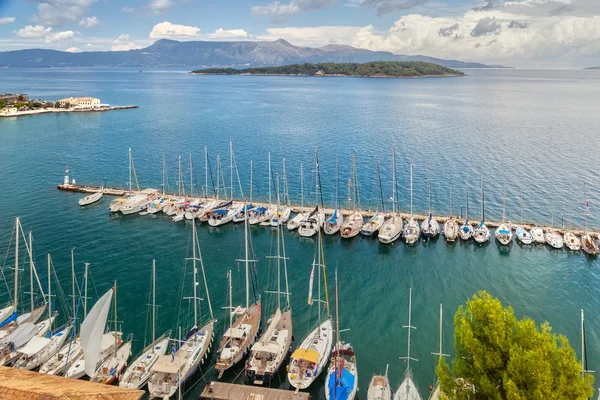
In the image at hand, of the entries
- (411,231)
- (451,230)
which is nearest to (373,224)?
(411,231)

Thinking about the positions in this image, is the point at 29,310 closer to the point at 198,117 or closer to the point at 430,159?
the point at 430,159

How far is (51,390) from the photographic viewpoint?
16.8 metres

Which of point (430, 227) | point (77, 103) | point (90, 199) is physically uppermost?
point (77, 103)

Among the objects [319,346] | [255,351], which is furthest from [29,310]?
[319,346]

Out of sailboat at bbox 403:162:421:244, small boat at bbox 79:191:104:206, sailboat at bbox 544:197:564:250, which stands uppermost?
small boat at bbox 79:191:104:206

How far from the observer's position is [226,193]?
210ft

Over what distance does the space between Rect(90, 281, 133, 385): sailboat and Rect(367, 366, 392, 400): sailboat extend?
14723mm

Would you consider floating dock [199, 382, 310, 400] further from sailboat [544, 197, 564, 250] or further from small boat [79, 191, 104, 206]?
small boat [79, 191, 104, 206]

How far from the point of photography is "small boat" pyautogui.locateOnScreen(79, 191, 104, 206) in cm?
5772

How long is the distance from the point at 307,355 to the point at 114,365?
11550mm

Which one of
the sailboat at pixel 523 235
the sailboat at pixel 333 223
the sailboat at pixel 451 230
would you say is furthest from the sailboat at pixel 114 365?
the sailboat at pixel 523 235

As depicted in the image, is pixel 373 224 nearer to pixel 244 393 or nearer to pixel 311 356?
pixel 311 356

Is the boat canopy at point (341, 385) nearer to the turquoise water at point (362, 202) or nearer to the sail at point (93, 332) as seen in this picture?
the turquoise water at point (362, 202)

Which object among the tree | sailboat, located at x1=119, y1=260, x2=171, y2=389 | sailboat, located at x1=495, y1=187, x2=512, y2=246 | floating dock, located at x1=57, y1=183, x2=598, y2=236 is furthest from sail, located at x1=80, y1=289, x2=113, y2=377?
sailboat, located at x1=495, y1=187, x2=512, y2=246
